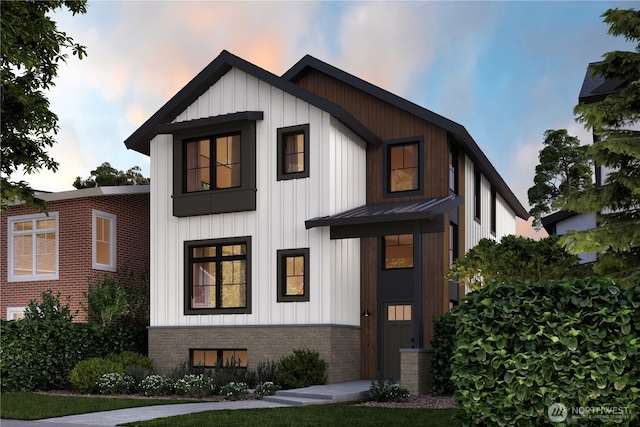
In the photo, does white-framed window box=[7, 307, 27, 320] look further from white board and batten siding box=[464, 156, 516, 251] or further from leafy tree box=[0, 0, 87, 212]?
white board and batten siding box=[464, 156, 516, 251]

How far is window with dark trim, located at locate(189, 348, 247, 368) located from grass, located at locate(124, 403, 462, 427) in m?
5.68

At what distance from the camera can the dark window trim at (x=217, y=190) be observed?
67.2 feet

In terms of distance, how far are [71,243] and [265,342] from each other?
7555 mm

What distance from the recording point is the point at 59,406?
15.3 metres

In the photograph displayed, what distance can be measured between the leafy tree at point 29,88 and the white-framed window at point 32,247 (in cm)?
687

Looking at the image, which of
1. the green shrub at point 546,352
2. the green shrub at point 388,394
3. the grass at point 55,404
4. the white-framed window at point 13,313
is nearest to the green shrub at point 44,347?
the grass at point 55,404

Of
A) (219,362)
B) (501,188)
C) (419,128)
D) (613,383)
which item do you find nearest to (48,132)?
(219,362)

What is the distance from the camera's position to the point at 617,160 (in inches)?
447

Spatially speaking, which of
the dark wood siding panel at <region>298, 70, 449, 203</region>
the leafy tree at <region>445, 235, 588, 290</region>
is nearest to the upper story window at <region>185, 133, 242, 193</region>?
the dark wood siding panel at <region>298, 70, 449, 203</region>

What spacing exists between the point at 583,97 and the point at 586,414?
1276cm

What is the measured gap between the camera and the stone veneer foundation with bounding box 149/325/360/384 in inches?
755

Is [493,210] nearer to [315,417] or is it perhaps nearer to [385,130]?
[385,130]

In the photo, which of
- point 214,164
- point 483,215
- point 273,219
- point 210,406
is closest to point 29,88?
point 214,164

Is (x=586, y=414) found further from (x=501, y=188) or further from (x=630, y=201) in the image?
(x=501, y=188)
